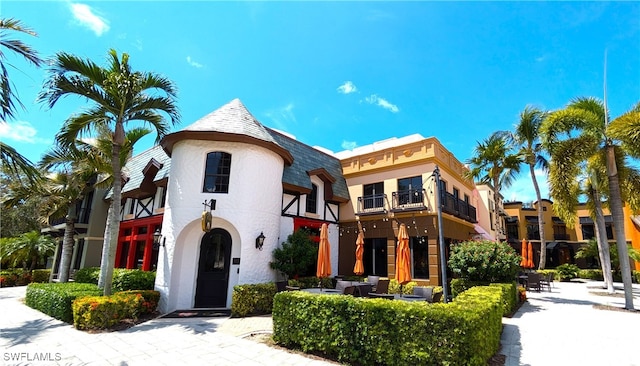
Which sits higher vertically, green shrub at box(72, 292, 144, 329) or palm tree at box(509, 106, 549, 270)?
palm tree at box(509, 106, 549, 270)

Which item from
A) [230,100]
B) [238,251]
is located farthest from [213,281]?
[230,100]

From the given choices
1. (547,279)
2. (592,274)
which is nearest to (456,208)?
(547,279)

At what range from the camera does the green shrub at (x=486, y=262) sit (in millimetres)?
11156

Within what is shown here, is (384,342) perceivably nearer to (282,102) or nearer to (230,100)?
(282,102)

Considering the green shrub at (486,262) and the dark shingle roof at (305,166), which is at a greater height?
the dark shingle roof at (305,166)

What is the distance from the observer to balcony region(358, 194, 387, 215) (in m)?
16.7

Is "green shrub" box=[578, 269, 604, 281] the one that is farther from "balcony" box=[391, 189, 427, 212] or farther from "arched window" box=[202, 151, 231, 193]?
"arched window" box=[202, 151, 231, 193]

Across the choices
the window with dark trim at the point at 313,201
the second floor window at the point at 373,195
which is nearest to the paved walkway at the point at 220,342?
the window with dark trim at the point at 313,201

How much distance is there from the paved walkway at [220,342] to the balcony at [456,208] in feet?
21.1

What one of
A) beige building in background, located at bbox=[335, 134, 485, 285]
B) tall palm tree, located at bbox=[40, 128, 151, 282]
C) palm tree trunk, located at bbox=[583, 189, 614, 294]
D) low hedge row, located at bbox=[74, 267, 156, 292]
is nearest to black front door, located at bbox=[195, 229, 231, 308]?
low hedge row, located at bbox=[74, 267, 156, 292]

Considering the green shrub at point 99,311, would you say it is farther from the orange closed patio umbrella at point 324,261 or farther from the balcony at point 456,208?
the balcony at point 456,208

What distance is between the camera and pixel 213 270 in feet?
39.0

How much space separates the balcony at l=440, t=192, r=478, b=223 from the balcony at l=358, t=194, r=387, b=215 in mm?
3040

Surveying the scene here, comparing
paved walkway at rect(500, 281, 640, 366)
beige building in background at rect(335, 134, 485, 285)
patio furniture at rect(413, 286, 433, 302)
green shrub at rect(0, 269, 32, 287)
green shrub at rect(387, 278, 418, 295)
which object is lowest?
green shrub at rect(0, 269, 32, 287)
